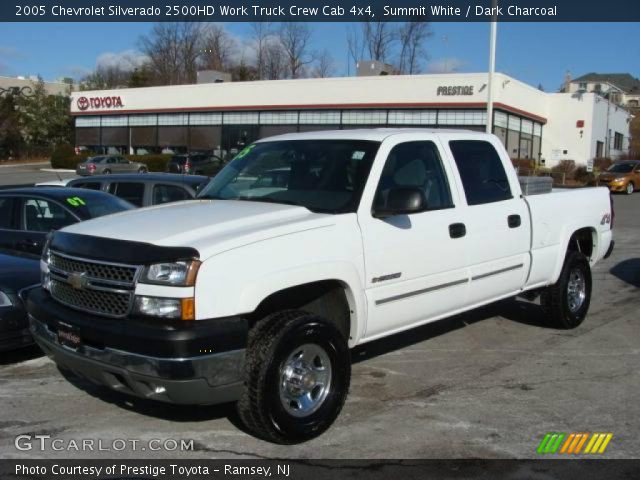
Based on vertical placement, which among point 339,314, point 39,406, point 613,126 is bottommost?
point 39,406

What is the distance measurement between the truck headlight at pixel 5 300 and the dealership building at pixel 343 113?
100ft

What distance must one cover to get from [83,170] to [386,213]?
41.7 m

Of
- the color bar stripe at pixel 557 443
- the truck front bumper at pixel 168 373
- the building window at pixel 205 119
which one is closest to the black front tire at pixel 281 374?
the truck front bumper at pixel 168 373

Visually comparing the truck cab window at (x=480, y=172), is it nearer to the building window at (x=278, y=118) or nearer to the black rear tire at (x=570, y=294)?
the black rear tire at (x=570, y=294)

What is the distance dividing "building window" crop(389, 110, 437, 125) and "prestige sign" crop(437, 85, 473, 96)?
56.3 inches

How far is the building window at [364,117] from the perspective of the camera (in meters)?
41.3

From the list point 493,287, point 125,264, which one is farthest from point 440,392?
point 125,264

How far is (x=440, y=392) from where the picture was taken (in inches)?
212

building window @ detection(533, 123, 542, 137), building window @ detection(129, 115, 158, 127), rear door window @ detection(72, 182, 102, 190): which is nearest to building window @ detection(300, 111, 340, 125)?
building window @ detection(533, 123, 542, 137)

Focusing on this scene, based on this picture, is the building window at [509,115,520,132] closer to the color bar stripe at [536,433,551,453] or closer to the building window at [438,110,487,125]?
the building window at [438,110,487,125]

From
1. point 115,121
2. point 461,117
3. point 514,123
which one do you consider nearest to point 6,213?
point 461,117

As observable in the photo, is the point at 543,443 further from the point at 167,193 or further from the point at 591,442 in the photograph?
the point at 167,193

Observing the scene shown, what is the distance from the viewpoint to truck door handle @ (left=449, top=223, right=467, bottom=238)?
17.9ft

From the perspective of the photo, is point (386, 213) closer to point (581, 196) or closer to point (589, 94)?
point (581, 196)
